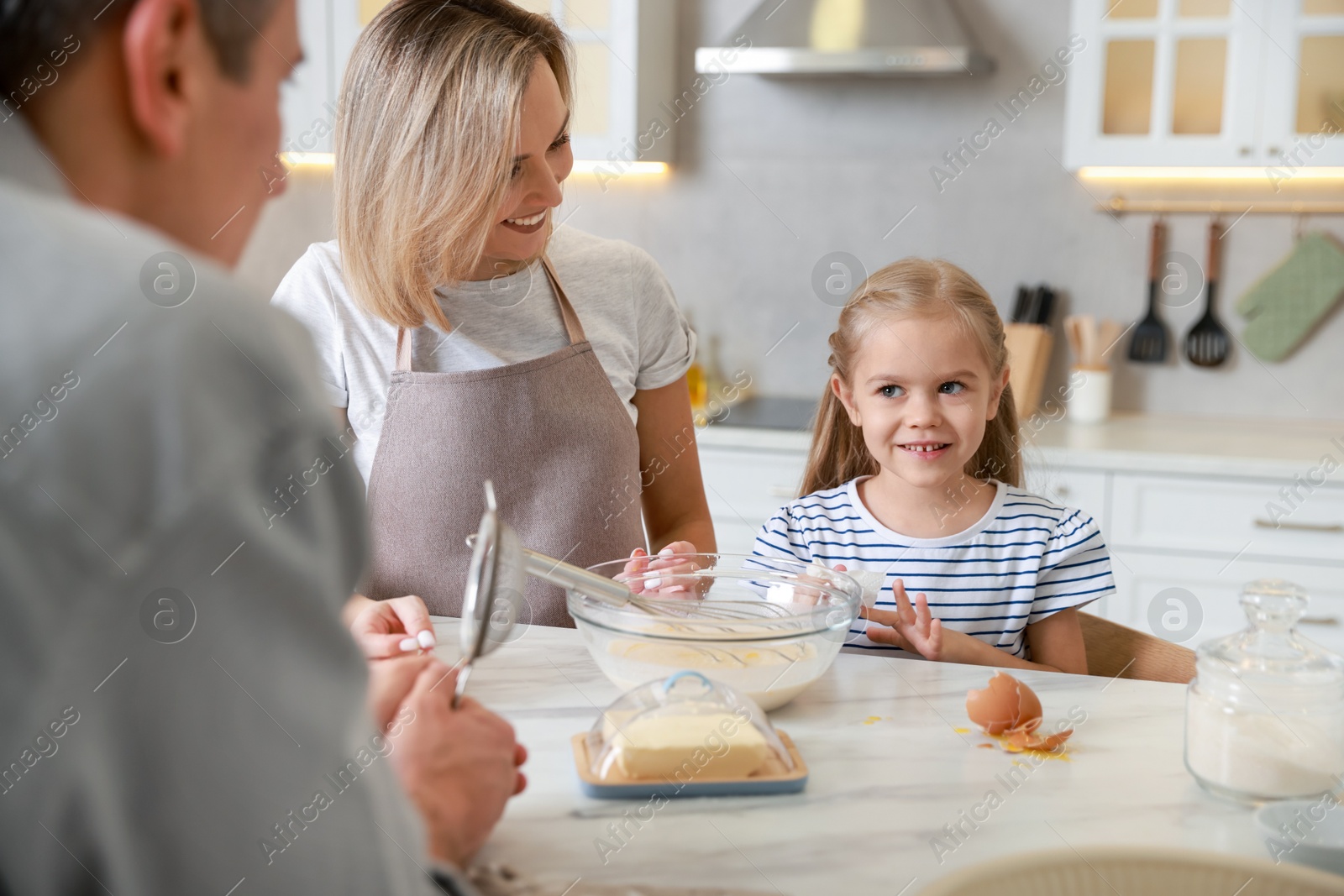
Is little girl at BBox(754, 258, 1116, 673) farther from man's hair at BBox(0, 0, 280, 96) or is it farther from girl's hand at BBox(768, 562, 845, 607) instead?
man's hair at BBox(0, 0, 280, 96)

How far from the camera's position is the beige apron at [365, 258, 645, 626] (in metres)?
1.39

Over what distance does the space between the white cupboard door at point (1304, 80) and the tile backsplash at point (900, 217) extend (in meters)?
0.29

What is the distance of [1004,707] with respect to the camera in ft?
3.08

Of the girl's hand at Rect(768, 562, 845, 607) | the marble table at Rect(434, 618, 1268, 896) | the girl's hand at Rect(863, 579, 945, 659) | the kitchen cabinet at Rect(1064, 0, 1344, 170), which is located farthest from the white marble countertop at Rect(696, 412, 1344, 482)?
the marble table at Rect(434, 618, 1268, 896)

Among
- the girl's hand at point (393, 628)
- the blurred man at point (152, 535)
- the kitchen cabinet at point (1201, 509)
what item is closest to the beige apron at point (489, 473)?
the girl's hand at point (393, 628)

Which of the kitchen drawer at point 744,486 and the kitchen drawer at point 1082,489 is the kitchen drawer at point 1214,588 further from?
the kitchen drawer at point 744,486

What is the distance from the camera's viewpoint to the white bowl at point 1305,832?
0.72 m

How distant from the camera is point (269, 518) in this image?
0.39 meters

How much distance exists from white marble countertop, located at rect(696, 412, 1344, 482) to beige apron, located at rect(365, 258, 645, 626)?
99 cm

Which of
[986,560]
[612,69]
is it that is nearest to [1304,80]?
[612,69]

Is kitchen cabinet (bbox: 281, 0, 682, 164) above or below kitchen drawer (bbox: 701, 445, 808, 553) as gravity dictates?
above

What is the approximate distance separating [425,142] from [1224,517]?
1835 millimetres

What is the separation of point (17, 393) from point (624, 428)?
3.84 ft

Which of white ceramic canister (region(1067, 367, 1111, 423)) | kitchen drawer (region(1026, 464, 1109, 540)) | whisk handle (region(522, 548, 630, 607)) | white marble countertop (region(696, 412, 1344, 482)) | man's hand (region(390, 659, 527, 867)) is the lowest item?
kitchen drawer (region(1026, 464, 1109, 540))
